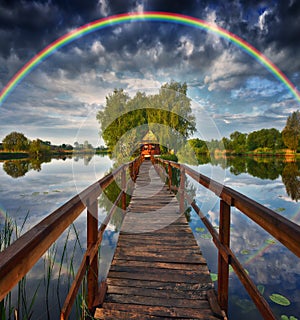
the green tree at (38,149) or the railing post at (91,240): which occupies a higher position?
the green tree at (38,149)

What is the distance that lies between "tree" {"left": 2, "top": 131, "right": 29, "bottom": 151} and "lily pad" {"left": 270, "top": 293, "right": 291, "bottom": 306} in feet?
185

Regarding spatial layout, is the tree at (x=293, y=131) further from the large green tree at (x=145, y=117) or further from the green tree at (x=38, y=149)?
the green tree at (x=38, y=149)

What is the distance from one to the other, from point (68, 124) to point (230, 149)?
47938 mm

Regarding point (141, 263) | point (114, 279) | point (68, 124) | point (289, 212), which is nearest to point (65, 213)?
point (114, 279)

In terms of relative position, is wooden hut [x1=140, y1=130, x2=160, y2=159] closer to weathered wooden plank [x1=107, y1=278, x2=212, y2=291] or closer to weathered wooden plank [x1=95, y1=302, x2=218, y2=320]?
weathered wooden plank [x1=107, y1=278, x2=212, y2=291]

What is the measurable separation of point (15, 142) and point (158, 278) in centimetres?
5689

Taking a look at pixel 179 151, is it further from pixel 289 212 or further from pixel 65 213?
pixel 65 213

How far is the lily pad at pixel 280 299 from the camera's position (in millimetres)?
2973

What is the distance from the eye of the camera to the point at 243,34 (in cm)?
1698

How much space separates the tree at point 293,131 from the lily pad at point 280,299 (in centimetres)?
4825

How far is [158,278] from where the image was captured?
2115 mm

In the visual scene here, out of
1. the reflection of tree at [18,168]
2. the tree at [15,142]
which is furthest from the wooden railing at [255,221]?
the tree at [15,142]

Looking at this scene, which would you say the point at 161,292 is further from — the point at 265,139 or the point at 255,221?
the point at 265,139

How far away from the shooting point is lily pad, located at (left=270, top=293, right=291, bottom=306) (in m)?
2.97
